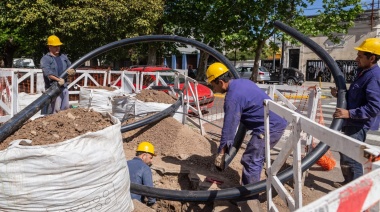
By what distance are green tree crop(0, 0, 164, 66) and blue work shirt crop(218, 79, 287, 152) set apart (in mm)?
11834

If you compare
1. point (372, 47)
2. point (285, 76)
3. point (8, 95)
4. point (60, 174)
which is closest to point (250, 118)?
point (372, 47)

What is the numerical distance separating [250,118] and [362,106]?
123cm

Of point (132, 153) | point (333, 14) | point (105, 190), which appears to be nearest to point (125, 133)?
point (132, 153)

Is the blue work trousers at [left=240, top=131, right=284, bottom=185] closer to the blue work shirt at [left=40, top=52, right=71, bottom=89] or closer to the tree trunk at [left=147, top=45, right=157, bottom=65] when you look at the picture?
the blue work shirt at [left=40, top=52, right=71, bottom=89]

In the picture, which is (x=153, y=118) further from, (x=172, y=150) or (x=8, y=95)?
(x=8, y=95)

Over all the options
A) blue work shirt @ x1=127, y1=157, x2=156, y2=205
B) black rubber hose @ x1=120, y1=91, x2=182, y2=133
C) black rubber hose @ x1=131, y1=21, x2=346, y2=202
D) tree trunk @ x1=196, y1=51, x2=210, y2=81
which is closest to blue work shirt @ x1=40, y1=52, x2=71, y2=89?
black rubber hose @ x1=120, y1=91, x2=182, y2=133

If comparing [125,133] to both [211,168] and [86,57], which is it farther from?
[211,168]

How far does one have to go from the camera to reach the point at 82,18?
1384 centimetres

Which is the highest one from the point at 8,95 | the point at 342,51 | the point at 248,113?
the point at 342,51

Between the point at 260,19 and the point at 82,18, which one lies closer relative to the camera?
the point at 82,18

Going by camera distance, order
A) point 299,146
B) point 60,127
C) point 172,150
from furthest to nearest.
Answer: point 172,150 → point 60,127 → point 299,146

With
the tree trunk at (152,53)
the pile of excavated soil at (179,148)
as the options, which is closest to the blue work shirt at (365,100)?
the pile of excavated soil at (179,148)

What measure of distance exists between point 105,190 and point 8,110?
483 centimetres

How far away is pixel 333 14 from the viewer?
15.6 meters
